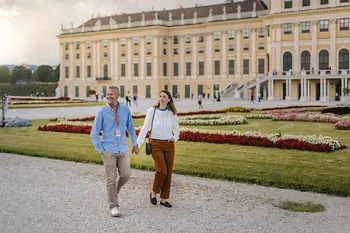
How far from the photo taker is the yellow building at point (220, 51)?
62406 mm

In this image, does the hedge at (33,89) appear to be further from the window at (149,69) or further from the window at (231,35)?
the window at (231,35)

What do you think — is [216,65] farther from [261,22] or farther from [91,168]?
[91,168]

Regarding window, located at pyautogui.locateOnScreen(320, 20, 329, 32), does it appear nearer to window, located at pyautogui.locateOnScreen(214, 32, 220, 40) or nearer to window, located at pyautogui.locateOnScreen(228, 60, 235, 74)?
window, located at pyautogui.locateOnScreen(228, 60, 235, 74)

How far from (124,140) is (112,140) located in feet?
0.69

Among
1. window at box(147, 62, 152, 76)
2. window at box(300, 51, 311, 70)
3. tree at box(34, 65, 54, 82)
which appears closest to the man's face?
window at box(300, 51, 311, 70)

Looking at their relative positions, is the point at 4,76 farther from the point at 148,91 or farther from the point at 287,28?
the point at 287,28

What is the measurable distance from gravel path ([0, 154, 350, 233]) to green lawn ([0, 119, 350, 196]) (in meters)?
0.51

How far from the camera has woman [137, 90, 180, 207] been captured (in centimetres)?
767

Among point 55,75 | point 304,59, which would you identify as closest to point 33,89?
point 55,75

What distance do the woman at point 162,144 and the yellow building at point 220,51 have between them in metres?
53.0

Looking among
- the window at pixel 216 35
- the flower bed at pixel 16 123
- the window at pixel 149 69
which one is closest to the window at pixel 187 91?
the window at pixel 149 69

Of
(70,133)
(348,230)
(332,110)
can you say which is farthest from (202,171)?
(332,110)

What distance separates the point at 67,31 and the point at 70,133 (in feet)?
249

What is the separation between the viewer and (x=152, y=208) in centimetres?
750
